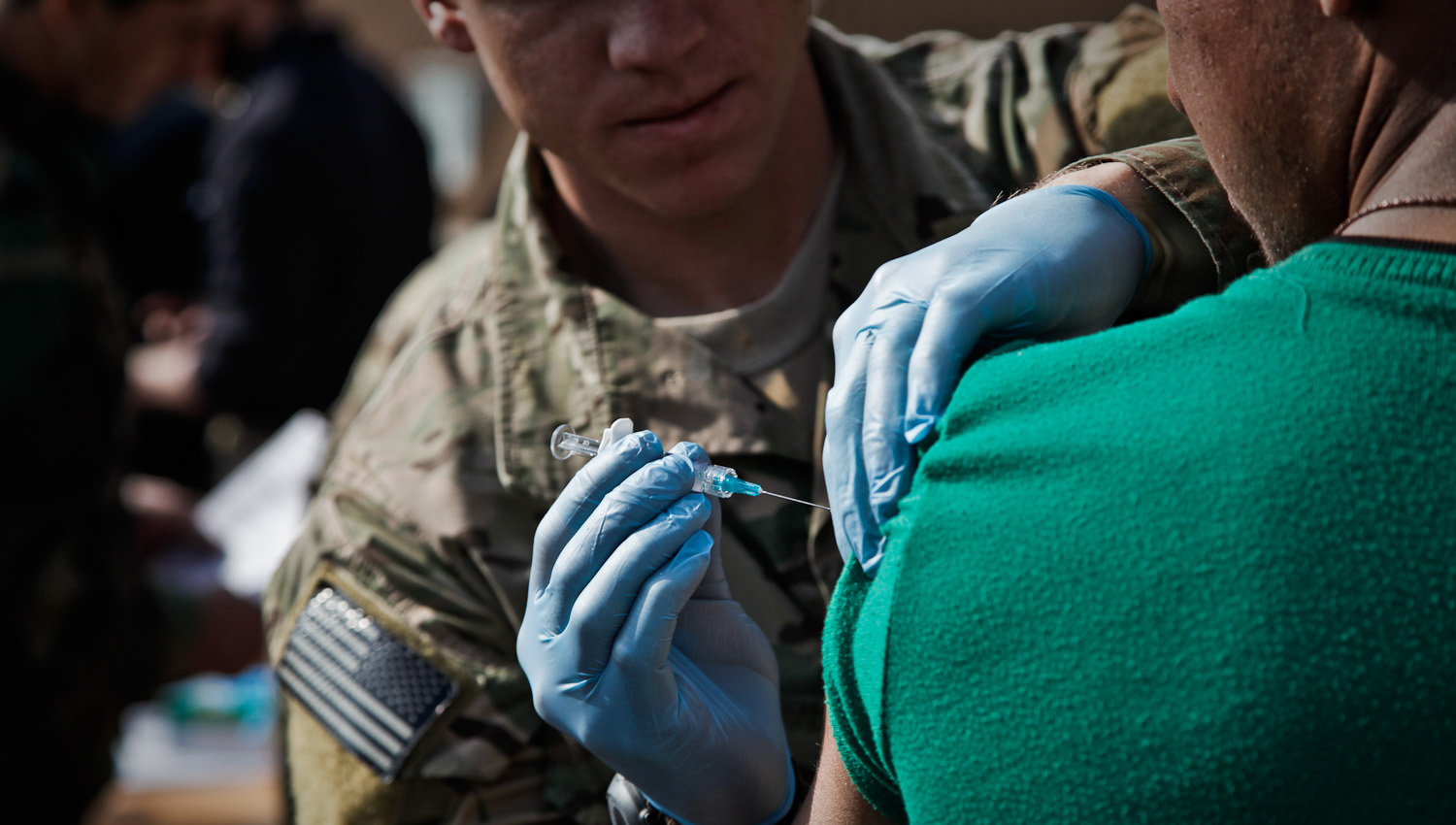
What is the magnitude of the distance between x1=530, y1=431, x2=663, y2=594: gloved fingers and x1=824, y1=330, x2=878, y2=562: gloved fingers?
0.25 metres

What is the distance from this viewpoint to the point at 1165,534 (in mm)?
867

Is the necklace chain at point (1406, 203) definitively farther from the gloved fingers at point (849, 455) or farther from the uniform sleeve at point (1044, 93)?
the uniform sleeve at point (1044, 93)

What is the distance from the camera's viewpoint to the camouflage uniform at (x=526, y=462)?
1.93 m

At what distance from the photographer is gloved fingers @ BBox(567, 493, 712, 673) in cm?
134

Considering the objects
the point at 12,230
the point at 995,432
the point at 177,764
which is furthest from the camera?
the point at 177,764

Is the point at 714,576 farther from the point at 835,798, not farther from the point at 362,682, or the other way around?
the point at 362,682

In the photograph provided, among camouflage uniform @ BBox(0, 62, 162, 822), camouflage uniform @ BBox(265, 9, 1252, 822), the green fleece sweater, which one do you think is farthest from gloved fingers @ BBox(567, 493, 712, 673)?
camouflage uniform @ BBox(0, 62, 162, 822)

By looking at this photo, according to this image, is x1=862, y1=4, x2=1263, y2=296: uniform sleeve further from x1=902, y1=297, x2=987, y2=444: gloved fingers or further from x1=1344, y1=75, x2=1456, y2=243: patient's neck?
x1=1344, y1=75, x2=1456, y2=243: patient's neck

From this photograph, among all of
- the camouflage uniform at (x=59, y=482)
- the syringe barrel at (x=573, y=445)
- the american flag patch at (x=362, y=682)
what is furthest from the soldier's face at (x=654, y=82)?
the camouflage uniform at (x=59, y=482)

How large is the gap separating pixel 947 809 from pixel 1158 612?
0.70 ft

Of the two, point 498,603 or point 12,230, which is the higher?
point 12,230

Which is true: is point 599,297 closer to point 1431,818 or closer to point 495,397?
point 495,397

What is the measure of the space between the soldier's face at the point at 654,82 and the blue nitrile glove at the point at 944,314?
0.68 meters

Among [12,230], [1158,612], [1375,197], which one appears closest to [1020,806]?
[1158,612]
